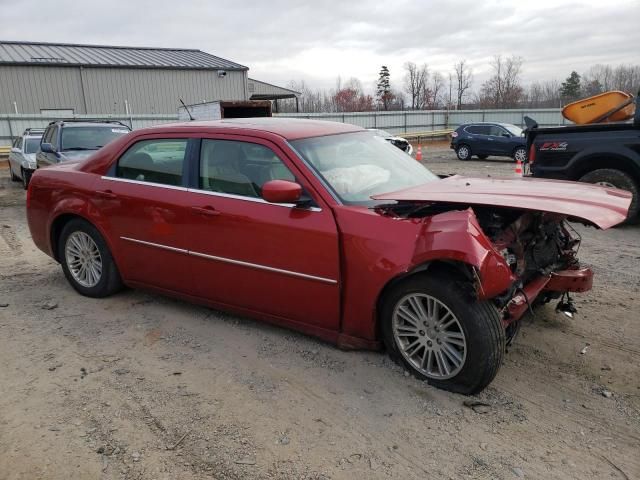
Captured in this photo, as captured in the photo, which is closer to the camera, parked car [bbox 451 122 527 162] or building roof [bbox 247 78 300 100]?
parked car [bbox 451 122 527 162]

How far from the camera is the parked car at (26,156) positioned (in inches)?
519

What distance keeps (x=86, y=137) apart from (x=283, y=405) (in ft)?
32.3

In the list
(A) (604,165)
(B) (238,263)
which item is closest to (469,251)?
(B) (238,263)

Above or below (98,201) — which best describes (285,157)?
above

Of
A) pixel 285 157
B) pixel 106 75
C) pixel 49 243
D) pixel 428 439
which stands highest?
pixel 106 75

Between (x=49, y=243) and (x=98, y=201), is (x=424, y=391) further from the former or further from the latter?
(x=49, y=243)

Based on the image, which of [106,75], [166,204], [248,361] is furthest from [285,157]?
[106,75]

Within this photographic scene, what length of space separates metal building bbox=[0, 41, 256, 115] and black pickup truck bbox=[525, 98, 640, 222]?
2724 cm

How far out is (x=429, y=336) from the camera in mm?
3238

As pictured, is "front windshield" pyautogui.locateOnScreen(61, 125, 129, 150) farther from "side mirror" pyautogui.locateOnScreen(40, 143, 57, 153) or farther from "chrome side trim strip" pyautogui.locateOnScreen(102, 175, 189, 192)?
"chrome side trim strip" pyautogui.locateOnScreen(102, 175, 189, 192)

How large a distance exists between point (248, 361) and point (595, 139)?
648cm

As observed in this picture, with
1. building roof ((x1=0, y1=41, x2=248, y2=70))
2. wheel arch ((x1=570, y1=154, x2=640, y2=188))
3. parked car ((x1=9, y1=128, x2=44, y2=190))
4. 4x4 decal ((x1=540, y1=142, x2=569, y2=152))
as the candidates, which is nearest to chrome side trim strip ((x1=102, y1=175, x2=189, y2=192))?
4x4 decal ((x1=540, y1=142, x2=569, y2=152))

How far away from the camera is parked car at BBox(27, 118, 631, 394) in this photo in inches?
121

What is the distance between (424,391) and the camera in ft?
10.6
